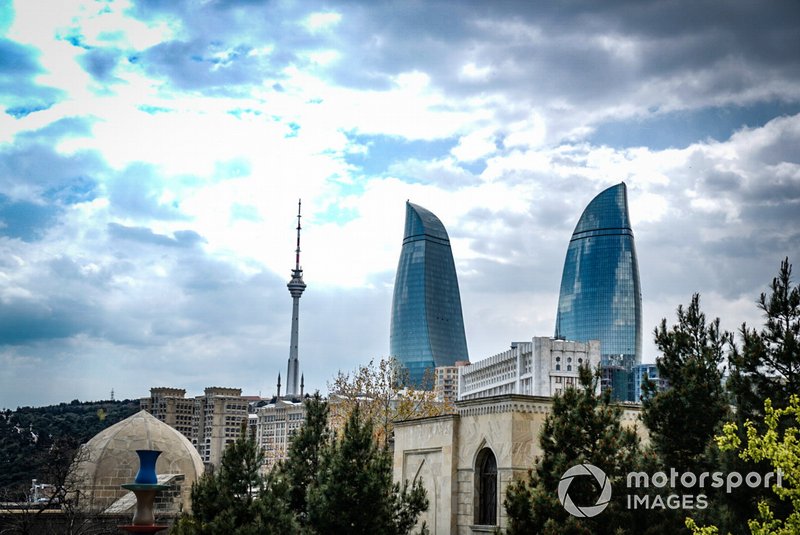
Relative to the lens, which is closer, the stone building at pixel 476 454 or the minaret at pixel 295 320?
the stone building at pixel 476 454

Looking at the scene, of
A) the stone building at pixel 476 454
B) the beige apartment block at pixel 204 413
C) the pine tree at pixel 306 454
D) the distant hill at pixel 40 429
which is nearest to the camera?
the stone building at pixel 476 454

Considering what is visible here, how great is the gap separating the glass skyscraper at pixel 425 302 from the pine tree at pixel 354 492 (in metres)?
154

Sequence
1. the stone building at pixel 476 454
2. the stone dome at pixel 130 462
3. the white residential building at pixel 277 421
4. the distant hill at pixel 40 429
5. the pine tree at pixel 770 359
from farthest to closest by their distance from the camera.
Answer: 1. the white residential building at pixel 277 421
2. the distant hill at pixel 40 429
3. the stone dome at pixel 130 462
4. the stone building at pixel 476 454
5. the pine tree at pixel 770 359

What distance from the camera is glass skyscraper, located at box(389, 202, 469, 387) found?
17925cm

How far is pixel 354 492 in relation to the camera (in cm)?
1991

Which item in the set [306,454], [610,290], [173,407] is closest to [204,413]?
[173,407]

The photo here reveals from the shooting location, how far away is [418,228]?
188 meters

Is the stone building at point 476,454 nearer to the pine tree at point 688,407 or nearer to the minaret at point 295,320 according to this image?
the pine tree at point 688,407

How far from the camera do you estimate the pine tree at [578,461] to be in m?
17.5

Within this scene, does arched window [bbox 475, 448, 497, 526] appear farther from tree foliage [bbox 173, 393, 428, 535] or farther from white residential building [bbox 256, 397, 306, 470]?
white residential building [bbox 256, 397, 306, 470]

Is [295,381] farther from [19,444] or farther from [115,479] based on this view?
[115,479]

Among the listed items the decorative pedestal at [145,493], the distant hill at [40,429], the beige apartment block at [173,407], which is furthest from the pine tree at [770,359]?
the beige apartment block at [173,407]

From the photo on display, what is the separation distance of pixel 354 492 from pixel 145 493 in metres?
5.00

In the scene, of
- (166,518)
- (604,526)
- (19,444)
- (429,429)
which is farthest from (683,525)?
(19,444)
